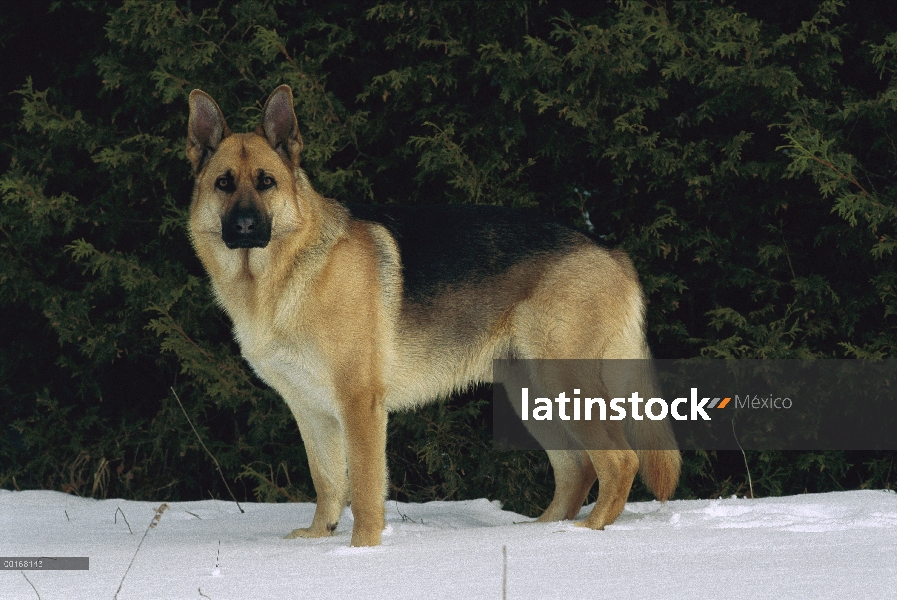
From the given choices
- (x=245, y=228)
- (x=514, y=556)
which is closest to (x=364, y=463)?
(x=514, y=556)

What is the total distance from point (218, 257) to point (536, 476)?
306 cm

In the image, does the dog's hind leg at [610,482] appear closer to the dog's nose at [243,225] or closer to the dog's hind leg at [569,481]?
the dog's hind leg at [569,481]

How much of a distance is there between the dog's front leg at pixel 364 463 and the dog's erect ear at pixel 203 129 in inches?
56.3

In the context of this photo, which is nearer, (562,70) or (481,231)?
(481,231)

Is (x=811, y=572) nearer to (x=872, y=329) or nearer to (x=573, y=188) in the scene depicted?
(x=872, y=329)

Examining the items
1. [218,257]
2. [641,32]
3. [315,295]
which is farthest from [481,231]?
[641,32]

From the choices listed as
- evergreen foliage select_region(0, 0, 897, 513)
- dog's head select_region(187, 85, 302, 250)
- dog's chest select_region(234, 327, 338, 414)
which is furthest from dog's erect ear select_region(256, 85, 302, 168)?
evergreen foliage select_region(0, 0, 897, 513)

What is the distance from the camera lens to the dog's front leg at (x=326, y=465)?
16.6 feet

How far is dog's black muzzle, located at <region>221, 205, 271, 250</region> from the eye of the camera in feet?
14.5

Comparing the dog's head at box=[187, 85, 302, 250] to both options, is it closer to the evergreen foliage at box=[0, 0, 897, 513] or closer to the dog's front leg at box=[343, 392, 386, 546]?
the dog's front leg at box=[343, 392, 386, 546]

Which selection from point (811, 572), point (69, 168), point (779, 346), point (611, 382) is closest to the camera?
point (811, 572)

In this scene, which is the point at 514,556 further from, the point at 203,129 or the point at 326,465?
the point at 203,129

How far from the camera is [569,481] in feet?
17.8

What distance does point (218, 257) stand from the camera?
476cm
